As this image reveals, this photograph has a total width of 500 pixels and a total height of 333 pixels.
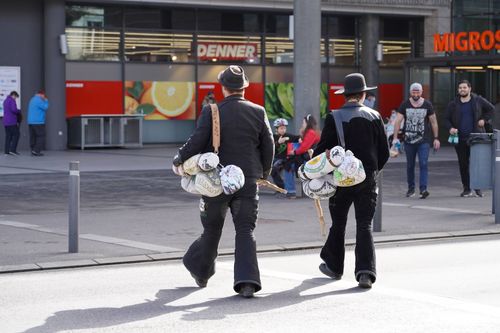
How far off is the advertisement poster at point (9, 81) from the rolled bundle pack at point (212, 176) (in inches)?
853

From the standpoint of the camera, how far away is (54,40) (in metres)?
30.0

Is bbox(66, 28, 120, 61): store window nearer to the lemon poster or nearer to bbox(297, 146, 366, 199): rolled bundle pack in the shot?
the lemon poster

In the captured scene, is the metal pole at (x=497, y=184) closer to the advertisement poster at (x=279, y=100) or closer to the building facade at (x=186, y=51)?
the building facade at (x=186, y=51)

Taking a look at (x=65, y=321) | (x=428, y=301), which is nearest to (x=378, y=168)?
(x=428, y=301)

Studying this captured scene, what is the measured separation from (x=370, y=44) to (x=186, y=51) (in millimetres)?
6484

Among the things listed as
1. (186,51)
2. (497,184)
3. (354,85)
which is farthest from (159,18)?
(354,85)

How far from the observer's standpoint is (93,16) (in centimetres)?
3095

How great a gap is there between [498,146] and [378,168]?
462 cm

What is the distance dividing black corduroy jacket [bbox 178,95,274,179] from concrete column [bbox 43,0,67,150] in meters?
21.9

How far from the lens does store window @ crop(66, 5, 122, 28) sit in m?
30.6

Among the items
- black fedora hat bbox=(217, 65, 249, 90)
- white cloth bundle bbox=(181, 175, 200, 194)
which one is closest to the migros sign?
black fedora hat bbox=(217, 65, 249, 90)

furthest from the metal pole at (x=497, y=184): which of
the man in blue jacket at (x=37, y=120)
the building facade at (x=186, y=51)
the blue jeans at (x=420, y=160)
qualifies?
the man in blue jacket at (x=37, y=120)

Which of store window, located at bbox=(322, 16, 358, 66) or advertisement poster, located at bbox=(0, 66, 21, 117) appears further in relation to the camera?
store window, located at bbox=(322, 16, 358, 66)

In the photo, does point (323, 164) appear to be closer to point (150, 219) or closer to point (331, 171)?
point (331, 171)
